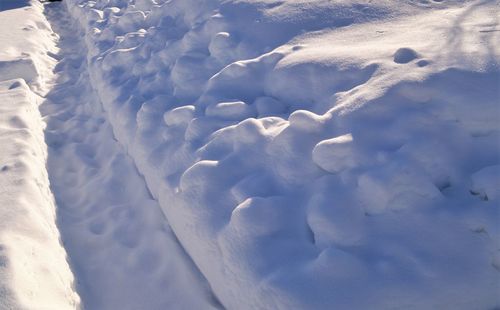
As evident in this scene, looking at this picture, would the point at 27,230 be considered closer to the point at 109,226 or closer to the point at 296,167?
the point at 109,226

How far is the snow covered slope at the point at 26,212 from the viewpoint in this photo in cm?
178

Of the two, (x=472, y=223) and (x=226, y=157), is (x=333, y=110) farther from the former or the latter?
(x=472, y=223)

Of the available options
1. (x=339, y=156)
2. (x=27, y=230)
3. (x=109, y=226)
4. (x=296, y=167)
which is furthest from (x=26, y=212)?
(x=339, y=156)

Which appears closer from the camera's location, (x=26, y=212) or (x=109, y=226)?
(x=26, y=212)

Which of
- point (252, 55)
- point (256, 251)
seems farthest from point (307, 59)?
point (256, 251)

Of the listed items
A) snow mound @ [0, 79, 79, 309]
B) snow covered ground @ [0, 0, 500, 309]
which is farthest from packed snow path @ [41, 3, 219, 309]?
snow mound @ [0, 79, 79, 309]

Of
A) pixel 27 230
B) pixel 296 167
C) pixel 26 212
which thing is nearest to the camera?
pixel 296 167

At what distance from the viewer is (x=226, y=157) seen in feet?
7.36

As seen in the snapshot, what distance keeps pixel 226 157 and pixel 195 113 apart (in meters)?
0.57

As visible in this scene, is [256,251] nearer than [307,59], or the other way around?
[256,251]

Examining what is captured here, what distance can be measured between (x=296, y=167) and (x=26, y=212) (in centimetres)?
140

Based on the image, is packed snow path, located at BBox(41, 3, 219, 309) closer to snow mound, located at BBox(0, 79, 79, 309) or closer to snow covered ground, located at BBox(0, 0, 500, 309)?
snow covered ground, located at BBox(0, 0, 500, 309)

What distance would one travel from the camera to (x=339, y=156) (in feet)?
6.13

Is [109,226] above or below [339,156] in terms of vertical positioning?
below
